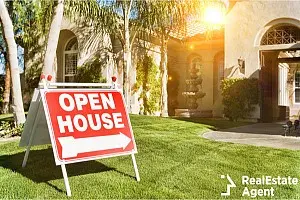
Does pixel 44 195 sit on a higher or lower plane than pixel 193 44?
lower

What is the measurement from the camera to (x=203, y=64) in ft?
64.1

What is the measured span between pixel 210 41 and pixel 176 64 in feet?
8.52

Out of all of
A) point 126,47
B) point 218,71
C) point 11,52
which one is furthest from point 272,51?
point 11,52

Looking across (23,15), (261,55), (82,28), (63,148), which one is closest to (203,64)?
(261,55)

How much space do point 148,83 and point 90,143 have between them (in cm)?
1302

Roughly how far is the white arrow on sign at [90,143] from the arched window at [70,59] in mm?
13843

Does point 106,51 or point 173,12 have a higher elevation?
point 173,12

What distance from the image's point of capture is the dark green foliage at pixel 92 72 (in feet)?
53.3

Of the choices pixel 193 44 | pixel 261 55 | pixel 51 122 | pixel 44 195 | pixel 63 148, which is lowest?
pixel 44 195

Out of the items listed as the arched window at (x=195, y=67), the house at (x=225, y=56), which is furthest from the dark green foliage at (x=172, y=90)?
the arched window at (x=195, y=67)

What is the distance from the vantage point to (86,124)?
488 centimetres

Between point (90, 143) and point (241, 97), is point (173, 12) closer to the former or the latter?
point (241, 97)

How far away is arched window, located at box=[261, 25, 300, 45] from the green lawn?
9294 millimetres

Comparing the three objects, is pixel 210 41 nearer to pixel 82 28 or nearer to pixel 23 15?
pixel 82 28
